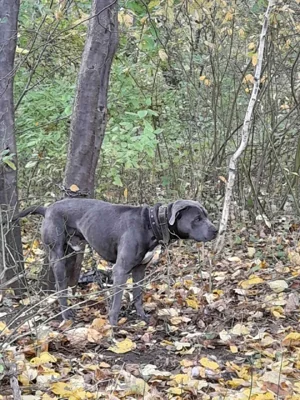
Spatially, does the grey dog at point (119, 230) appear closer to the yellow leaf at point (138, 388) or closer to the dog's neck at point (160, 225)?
the dog's neck at point (160, 225)

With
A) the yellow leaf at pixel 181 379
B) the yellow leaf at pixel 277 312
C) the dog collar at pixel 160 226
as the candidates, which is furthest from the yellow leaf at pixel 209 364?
the dog collar at pixel 160 226

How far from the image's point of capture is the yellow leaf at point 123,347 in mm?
5328

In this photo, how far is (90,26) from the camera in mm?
6801

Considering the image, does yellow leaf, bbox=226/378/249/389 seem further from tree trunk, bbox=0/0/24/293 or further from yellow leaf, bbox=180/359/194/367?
tree trunk, bbox=0/0/24/293

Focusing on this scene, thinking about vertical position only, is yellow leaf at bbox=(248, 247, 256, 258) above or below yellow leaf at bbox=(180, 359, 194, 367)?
above

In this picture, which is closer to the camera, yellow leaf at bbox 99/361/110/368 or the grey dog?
yellow leaf at bbox 99/361/110/368

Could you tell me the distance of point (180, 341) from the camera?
5.57 m

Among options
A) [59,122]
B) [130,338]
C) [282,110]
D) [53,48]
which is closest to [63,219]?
[130,338]

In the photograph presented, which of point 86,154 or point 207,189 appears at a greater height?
point 86,154

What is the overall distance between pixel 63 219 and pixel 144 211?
3.12 ft

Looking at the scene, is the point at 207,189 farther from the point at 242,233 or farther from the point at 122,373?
the point at 122,373

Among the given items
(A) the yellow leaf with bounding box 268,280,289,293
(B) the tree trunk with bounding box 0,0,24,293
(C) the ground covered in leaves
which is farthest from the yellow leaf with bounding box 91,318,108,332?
(A) the yellow leaf with bounding box 268,280,289,293

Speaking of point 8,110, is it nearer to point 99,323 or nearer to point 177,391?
point 99,323

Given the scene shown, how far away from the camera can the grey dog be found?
6363 mm
